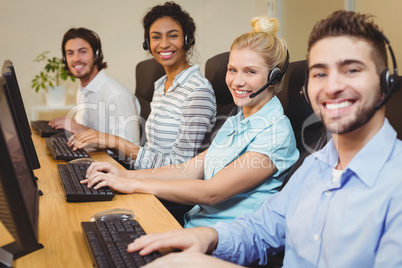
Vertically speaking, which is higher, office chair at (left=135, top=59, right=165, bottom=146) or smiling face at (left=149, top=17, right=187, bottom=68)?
smiling face at (left=149, top=17, right=187, bottom=68)

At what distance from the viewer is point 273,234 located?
106 cm

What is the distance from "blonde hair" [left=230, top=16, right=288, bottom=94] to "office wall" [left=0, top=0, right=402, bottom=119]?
1.99 meters

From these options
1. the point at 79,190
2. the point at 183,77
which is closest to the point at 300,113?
the point at 183,77

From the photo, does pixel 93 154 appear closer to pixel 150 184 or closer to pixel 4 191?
pixel 150 184

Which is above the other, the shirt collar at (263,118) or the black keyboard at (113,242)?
the shirt collar at (263,118)

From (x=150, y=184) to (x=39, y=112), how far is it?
9.09 feet

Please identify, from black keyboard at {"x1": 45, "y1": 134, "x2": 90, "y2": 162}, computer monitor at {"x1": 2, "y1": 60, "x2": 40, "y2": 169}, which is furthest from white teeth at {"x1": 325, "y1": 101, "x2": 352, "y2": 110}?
black keyboard at {"x1": 45, "y1": 134, "x2": 90, "y2": 162}

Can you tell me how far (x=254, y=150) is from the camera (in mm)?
1348

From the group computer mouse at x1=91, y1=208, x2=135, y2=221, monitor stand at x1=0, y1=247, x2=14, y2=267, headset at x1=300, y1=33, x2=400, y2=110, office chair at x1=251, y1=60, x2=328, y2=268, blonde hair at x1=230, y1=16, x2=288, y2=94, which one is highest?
blonde hair at x1=230, y1=16, x2=288, y2=94

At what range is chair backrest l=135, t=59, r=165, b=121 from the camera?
109 inches

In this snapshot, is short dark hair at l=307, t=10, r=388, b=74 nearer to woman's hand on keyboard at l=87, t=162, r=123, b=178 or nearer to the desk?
woman's hand on keyboard at l=87, t=162, r=123, b=178

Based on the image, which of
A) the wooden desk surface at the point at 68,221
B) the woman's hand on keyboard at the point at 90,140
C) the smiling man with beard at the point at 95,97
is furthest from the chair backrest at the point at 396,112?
the smiling man with beard at the point at 95,97

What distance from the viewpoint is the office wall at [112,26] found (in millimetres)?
3762

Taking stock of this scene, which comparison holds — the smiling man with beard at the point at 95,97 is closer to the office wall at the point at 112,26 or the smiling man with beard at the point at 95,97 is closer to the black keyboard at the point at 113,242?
the office wall at the point at 112,26
